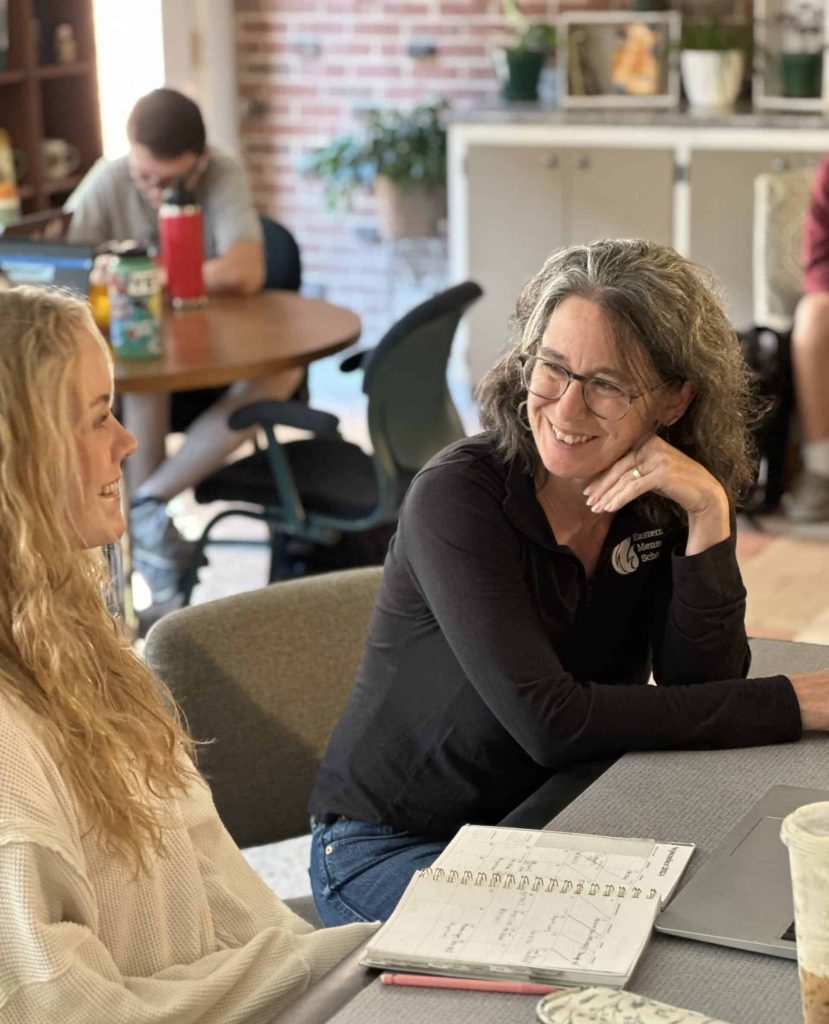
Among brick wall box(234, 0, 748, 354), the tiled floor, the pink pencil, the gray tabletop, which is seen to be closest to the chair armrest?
the tiled floor

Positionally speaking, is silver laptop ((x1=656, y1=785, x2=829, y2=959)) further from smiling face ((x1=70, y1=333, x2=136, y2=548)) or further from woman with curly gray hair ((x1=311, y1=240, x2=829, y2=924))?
smiling face ((x1=70, y1=333, x2=136, y2=548))

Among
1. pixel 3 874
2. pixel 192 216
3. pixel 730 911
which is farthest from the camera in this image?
pixel 192 216

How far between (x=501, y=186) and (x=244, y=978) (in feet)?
15.1

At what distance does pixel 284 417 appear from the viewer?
3.25 m

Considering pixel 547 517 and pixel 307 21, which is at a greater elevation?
pixel 307 21

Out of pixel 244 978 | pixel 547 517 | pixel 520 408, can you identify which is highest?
pixel 520 408

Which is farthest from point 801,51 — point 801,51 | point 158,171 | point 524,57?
point 158,171

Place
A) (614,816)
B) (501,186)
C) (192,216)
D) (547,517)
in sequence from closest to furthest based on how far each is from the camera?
1. (614,816)
2. (547,517)
3. (192,216)
4. (501,186)

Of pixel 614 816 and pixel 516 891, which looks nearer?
pixel 516 891

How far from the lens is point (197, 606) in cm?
179

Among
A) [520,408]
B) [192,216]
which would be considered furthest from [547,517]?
[192,216]

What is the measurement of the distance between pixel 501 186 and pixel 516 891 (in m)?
4.60

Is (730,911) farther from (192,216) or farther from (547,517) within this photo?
(192,216)

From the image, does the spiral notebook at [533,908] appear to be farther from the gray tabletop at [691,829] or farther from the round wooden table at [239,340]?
the round wooden table at [239,340]
